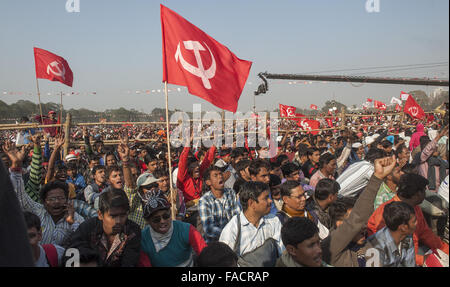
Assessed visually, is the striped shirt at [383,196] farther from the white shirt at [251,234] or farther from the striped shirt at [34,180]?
the striped shirt at [34,180]

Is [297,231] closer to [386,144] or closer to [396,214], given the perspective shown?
[396,214]

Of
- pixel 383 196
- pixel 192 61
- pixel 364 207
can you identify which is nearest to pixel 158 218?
pixel 364 207

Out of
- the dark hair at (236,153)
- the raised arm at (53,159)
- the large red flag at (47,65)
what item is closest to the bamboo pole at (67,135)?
the large red flag at (47,65)

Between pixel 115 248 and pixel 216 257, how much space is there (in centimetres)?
76

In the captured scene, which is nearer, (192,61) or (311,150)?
(192,61)

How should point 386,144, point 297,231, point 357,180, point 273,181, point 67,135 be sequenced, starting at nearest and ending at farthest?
point 297,231 < point 357,180 < point 273,181 < point 386,144 < point 67,135

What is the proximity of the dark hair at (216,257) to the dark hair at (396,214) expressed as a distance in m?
1.29

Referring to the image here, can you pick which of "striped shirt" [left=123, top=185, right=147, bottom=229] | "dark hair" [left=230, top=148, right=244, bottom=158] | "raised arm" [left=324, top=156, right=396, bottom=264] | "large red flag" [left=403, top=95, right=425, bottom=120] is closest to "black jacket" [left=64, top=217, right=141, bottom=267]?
"striped shirt" [left=123, top=185, right=147, bottom=229]

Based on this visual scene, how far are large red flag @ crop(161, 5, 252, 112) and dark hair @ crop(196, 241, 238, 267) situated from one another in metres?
2.27

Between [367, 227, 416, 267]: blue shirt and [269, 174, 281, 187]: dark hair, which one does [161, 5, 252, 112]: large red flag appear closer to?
[269, 174, 281, 187]: dark hair

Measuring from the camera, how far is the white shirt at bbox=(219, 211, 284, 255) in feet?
8.94

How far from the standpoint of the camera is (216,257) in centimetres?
213
